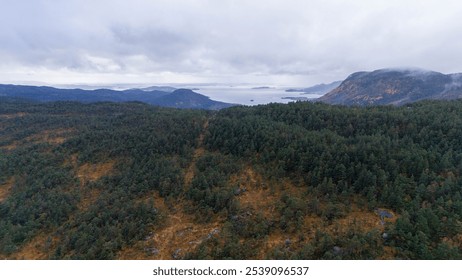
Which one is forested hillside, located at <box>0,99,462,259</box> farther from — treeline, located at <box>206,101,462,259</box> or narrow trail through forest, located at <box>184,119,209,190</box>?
narrow trail through forest, located at <box>184,119,209,190</box>

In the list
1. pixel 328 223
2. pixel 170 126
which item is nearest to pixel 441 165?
pixel 328 223

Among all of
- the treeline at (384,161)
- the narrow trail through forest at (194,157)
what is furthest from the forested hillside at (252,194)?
the narrow trail through forest at (194,157)

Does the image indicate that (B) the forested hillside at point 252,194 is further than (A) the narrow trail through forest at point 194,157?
No

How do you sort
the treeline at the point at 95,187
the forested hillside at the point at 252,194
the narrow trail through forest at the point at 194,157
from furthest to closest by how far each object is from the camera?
the narrow trail through forest at the point at 194,157 → the treeline at the point at 95,187 → the forested hillside at the point at 252,194

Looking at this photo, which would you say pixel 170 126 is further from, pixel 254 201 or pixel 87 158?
pixel 254 201

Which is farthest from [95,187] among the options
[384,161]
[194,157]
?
[384,161]

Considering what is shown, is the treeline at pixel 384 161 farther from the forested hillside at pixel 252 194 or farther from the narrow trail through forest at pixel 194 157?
the narrow trail through forest at pixel 194 157

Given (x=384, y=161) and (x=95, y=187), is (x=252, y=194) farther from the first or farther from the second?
(x=95, y=187)

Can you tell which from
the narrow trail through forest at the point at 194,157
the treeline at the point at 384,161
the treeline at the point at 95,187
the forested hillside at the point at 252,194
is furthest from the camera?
the narrow trail through forest at the point at 194,157

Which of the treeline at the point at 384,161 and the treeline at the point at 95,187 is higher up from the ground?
the treeline at the point at 384,161
